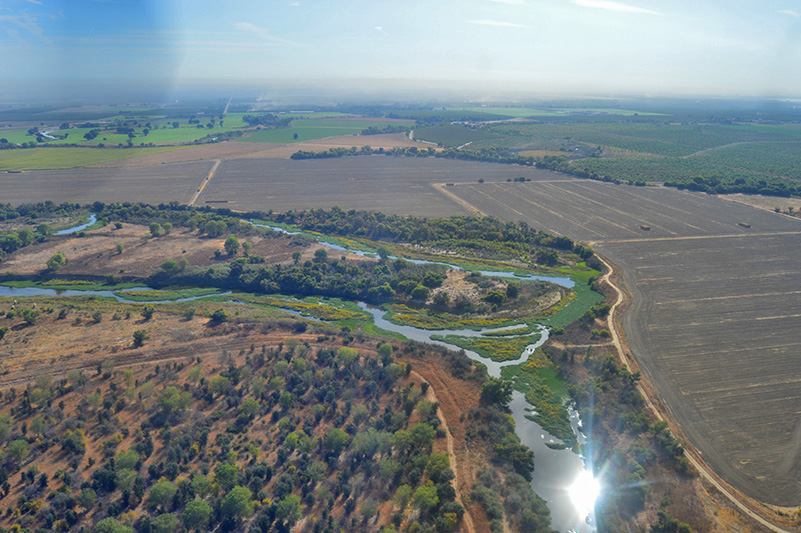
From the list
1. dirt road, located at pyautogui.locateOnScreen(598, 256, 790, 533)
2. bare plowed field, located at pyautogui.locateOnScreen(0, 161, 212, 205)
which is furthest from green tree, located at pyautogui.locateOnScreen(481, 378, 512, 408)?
bare plowed field, located at pyautogui.locateOnScreen(0, 161, 212, 205)

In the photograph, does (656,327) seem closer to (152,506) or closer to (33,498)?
(152,506)

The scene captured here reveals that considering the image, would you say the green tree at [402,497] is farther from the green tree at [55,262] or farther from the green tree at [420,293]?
the green tree at [55,262]

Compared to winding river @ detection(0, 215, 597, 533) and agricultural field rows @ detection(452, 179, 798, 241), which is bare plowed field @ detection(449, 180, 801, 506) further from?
winding river @ detection(0, 215, 597, 533)

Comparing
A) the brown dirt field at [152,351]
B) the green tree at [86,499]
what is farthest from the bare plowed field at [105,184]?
the green tree at [86,499]

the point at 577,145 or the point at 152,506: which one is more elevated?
the point at 577,145

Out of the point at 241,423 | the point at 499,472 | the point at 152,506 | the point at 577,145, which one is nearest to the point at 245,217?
the point at 241,423

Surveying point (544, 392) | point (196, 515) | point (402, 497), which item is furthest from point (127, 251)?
point (544, 392)

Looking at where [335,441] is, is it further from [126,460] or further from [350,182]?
[350,182]
